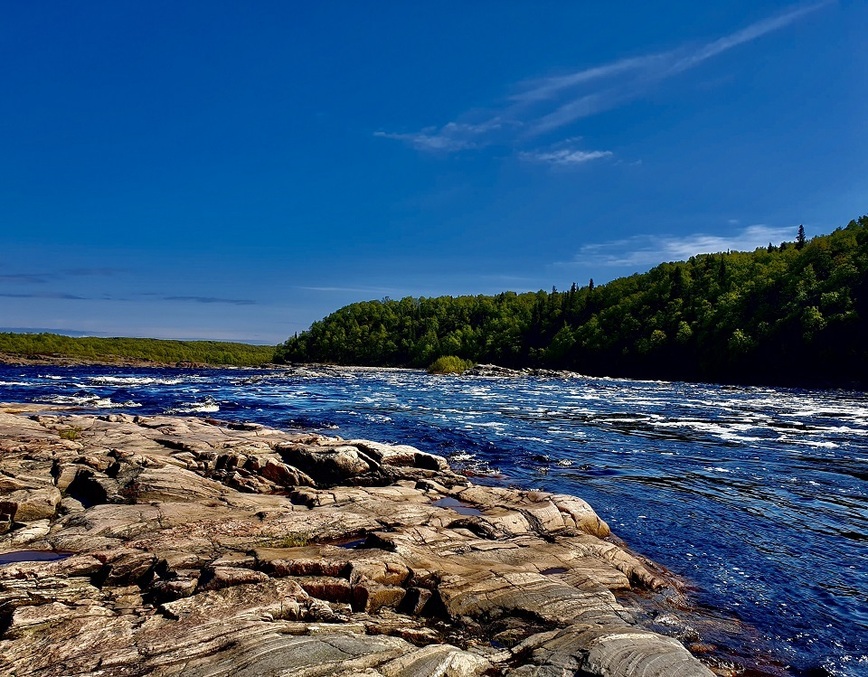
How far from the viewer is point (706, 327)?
116062 millimetres

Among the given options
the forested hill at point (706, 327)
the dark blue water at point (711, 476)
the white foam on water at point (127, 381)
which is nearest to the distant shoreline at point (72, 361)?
the white foam on water at point (127, 381)

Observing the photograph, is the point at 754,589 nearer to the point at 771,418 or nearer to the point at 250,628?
the point at 250,628

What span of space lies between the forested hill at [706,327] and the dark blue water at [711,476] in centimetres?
4976

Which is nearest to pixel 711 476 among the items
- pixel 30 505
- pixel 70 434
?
pixel 30 505

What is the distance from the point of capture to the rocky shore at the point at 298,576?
21.4 feet

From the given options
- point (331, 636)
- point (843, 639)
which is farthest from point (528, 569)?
point (843, 639)

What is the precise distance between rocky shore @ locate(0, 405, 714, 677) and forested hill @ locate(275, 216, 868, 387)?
92.1 metres

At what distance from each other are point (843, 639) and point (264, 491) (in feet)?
46.9

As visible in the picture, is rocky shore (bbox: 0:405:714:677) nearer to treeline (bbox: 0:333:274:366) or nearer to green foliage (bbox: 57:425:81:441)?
green foliage (bbox: 57:425:81:441)

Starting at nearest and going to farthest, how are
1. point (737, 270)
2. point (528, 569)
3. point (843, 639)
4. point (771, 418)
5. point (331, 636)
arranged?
point (331, 636), point (843, 639), point (528, 569), point (771, 418), point (737, 270)

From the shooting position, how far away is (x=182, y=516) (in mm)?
12016

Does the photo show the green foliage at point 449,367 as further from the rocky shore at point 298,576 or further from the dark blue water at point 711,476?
the rocky shore at point 298,576

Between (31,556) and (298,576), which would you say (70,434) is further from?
(298,576)

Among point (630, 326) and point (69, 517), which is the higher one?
point (630, 326)
